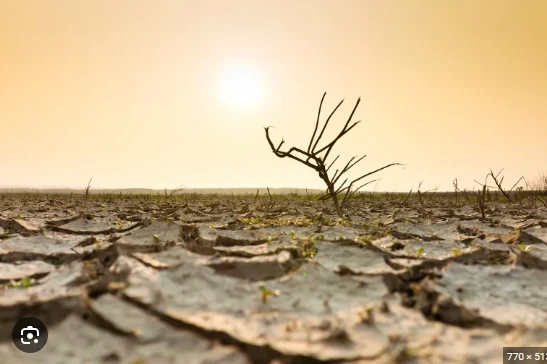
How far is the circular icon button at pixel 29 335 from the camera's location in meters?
1.14

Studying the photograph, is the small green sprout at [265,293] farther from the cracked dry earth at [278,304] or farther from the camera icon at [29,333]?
the camera icon at [29,333]

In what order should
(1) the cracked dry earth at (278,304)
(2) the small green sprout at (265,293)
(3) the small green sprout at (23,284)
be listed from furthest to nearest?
(3) the small green sprout at (23,284) < (2) the small green sprout at (265,293) < (1) the cracked dry earth at (278,304)

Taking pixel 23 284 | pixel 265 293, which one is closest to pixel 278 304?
pixel 265 293

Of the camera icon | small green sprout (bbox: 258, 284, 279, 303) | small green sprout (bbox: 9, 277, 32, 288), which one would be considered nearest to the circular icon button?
the camera icon

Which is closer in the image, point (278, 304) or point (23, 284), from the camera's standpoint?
point (278, 304)

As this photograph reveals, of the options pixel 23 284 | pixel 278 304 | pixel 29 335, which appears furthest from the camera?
pixel 23 284

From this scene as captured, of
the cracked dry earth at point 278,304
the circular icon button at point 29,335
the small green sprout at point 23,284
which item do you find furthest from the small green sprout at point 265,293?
the small green sprout at point 23,284

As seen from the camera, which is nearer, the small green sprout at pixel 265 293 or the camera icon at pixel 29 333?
the camera icon at pixel 29 333

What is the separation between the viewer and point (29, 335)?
1.21 meters

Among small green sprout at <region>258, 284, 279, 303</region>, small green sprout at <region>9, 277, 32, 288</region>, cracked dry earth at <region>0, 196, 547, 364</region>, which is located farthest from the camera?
small green sprout at <region>9, 277, 32, 288</region>

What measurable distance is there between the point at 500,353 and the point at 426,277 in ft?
2.16

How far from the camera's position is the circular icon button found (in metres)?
1.14

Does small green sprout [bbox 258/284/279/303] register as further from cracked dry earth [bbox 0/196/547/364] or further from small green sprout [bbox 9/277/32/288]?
small green sprout [bbox 9/277/32/288]

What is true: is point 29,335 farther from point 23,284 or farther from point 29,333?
point 23,284
